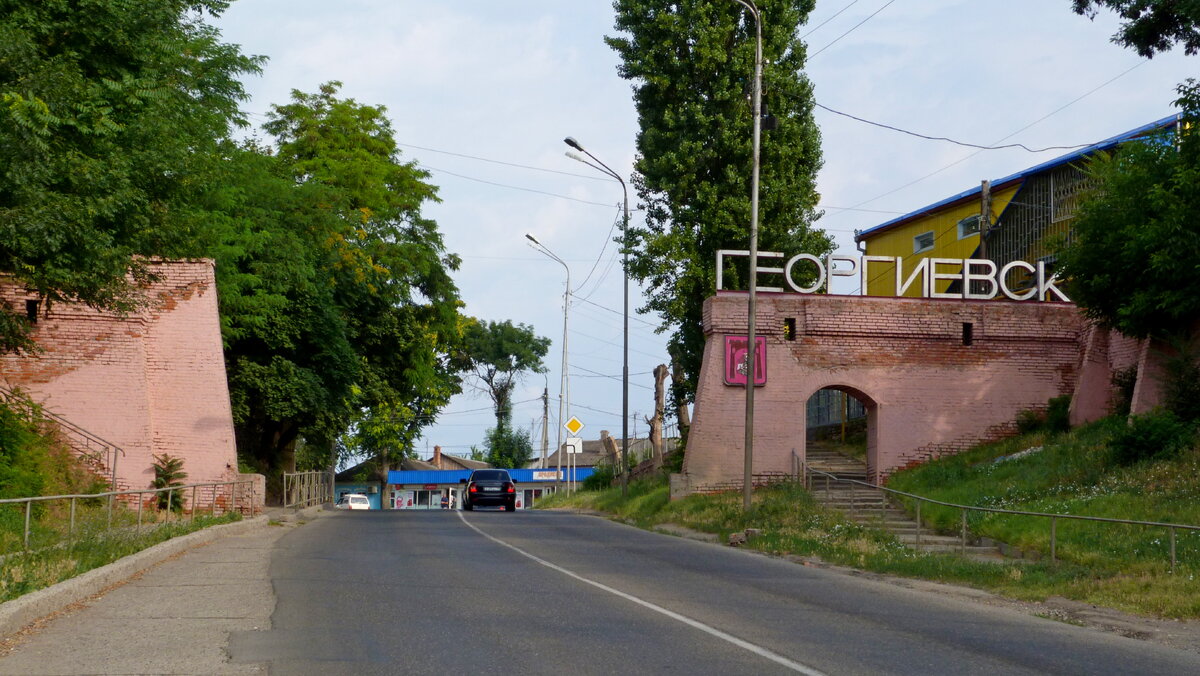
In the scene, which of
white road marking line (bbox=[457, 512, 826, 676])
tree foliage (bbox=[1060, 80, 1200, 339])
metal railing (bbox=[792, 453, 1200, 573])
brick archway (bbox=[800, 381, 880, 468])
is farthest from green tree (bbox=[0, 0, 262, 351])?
tree foliage (bbox=[1060, 80, 1200, 339])

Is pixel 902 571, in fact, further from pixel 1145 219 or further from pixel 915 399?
pixel 915 399

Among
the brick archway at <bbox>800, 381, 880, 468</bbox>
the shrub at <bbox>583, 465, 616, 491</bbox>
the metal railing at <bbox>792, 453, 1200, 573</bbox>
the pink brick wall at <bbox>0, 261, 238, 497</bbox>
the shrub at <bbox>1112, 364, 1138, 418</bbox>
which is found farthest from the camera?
the shrub at <bbox>583, 465, 616, 491</bbox>

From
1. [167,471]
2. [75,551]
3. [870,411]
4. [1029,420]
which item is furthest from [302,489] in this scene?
[75,551]

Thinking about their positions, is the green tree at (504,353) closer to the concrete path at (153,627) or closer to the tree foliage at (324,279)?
the tree foliage at (324,279)

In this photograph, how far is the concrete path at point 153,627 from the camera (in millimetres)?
8164

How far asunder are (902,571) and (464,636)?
29.4 feet

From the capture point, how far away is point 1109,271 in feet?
80.9

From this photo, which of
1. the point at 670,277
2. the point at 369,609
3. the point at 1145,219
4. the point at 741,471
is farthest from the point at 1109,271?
the point at 369,609

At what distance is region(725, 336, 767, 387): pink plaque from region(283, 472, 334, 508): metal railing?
48.2ft

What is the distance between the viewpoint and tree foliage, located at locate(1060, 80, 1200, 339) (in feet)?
68.8

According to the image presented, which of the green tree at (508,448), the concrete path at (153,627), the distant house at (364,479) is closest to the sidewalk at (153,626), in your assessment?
the concrete path at (153,627)

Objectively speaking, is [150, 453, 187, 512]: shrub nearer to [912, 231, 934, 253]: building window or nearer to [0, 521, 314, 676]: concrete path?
[0, 521, 314, 676]: concrete path

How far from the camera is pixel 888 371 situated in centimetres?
2953

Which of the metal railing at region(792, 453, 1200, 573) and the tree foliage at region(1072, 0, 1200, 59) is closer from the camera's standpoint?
the metal railing at region(792, 453, 1200, 573)
